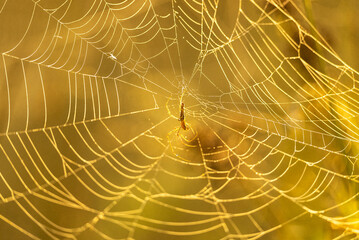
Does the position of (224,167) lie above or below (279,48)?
below

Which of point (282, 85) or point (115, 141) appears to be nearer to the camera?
point (282, 85)

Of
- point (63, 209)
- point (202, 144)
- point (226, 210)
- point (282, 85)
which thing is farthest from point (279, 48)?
point (63, 209)

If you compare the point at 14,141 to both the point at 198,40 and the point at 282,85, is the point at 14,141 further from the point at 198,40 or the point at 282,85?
the point at 282,85

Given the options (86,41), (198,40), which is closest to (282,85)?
(198,40)

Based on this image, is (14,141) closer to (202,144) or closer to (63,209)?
(63,209)

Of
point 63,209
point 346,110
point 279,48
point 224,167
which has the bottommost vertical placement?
point 63,209

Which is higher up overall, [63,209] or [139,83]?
[139,83]

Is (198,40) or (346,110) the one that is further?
(198,40)
